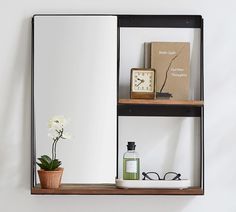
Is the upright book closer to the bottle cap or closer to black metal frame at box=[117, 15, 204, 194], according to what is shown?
black metal frame at box=[117, 15, 204, 194]

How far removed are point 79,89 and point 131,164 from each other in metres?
0.41

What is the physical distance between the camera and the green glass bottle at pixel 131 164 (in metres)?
2.15

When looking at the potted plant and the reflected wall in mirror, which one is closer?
the potted plant

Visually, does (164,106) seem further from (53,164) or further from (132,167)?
(53,164)

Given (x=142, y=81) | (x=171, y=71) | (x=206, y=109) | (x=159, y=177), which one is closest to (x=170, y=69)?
(x=171, y=71)

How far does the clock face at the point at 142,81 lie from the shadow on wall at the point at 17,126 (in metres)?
0.48

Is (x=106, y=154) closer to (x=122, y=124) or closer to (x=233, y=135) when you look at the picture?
(x=122, y=124)

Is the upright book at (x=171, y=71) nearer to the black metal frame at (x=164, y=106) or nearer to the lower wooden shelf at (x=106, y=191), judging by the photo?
the black metal frame at (x=164, y=106)

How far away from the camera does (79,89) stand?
2.25 m

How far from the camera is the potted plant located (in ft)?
6.99

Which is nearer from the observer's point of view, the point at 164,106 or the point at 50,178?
the point at 50,178

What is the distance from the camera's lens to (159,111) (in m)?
2.27

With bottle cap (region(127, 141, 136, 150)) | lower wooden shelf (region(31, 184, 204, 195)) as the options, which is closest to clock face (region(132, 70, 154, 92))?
bottle cap (region(127, 141, 136, 150))

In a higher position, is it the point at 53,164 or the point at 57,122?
the point at 57,122
